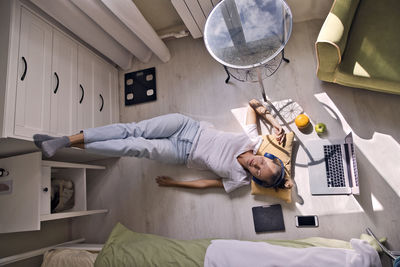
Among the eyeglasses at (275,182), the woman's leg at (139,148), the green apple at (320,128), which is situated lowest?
the eyeglasses at (275,182)

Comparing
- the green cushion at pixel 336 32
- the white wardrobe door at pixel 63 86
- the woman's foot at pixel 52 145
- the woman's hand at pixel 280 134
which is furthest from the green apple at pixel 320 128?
the white wardrobe door at pixel 63 86

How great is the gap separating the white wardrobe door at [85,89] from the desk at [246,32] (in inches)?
48.2

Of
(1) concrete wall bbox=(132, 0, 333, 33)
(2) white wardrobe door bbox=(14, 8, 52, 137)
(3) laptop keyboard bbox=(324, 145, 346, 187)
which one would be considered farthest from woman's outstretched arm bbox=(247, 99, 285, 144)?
(2) white wardrobe door bbox=(14, 8, 52, 137)

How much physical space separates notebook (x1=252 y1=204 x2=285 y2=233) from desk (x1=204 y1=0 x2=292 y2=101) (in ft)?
3.65

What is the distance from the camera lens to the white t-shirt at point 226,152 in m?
2.05

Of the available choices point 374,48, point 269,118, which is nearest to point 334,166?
point 269,118

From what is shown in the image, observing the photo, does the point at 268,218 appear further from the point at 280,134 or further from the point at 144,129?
the point at 144,129

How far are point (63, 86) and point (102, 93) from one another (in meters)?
0.48

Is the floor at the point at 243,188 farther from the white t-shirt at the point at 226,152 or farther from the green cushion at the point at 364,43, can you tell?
the green cushion at the point at 364,43

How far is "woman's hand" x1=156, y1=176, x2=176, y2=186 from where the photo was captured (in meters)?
2.27

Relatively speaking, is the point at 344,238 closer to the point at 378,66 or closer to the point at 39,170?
the point at 378,66

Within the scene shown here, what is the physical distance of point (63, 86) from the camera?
2023 millimetres

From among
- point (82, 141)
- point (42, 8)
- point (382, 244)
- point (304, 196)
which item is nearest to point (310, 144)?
point (304, 196)

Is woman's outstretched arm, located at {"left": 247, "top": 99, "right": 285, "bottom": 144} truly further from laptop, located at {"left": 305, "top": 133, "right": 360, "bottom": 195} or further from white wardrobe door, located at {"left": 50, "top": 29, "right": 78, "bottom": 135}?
white wardrobe door, located at {"left": 50, "top": 29, "right": 78, "bottom": 135}
